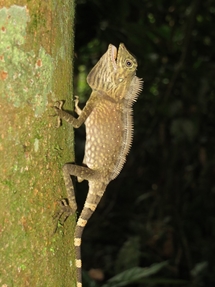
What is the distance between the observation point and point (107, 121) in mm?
2689

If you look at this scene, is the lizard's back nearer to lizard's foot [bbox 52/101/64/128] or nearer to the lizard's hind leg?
the lizard's hind leg

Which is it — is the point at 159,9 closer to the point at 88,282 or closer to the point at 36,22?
the point at 88,282

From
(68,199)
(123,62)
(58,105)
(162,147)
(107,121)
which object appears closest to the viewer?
(58,105)

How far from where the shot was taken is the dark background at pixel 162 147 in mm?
4633

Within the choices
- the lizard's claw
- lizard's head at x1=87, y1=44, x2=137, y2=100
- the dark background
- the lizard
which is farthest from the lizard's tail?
the dark background

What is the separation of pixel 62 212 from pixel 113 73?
1.23 metres

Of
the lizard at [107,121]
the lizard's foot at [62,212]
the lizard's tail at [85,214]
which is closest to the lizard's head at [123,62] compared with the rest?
the lizard at [107,121]

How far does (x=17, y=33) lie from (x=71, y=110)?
0.52m

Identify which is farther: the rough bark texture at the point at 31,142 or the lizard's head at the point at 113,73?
the lizard's head at the point at 113,73

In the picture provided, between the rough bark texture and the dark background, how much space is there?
2.37 m

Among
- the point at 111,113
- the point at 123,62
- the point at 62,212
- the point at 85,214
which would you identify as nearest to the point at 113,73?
the point at 123,62

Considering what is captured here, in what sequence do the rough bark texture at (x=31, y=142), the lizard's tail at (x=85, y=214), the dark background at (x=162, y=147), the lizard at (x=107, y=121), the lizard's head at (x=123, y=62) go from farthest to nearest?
the dark background at (x=162, y=147), the lizard's head at (x=123, y=62), the lizard at (x=107, y=121), the lizard's tail at (x=85, y=214), the rough bark texture at (x=31, y=142)

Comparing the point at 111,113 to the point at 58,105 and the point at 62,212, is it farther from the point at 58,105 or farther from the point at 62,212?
the point at 62,212

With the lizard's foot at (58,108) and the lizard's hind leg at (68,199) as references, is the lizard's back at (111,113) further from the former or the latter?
the lizard's foot at (58,108)
